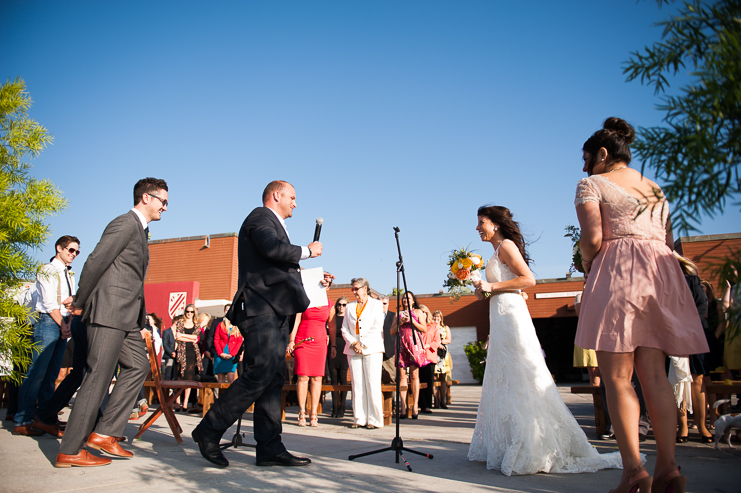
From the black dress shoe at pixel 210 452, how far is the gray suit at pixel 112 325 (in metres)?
0.74

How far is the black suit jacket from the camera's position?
3.57 meters

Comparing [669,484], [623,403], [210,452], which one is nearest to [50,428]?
[210,452]

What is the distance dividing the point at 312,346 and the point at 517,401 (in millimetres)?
4039

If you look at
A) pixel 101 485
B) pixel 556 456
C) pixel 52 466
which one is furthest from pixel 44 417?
pixel 556 456

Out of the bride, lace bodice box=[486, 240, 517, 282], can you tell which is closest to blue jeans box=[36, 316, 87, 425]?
the bride

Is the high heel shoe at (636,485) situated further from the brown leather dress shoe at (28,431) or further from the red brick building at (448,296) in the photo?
the red brick building at (448,296)

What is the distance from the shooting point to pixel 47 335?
5.04 meters

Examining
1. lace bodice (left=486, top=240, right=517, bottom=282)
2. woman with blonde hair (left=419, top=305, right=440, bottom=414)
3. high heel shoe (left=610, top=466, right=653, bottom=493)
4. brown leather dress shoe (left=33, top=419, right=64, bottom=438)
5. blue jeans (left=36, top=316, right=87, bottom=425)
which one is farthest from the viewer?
woman with blonde hair (left=419, top=305, right=440, bottom=414)

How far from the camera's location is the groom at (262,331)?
339 centimetres

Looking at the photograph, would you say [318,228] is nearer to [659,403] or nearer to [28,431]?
[659,403]

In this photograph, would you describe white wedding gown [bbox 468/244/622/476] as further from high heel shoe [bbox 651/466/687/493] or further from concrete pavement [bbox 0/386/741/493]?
high heel shoe [bbox 651/466/687/493]

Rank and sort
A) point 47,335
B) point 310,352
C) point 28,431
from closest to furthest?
point 28,431, point 47,335, point 310,352

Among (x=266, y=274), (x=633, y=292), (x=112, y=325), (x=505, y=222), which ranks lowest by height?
(x=112, y=325)

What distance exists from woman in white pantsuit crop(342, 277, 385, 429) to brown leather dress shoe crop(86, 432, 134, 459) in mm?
3499
